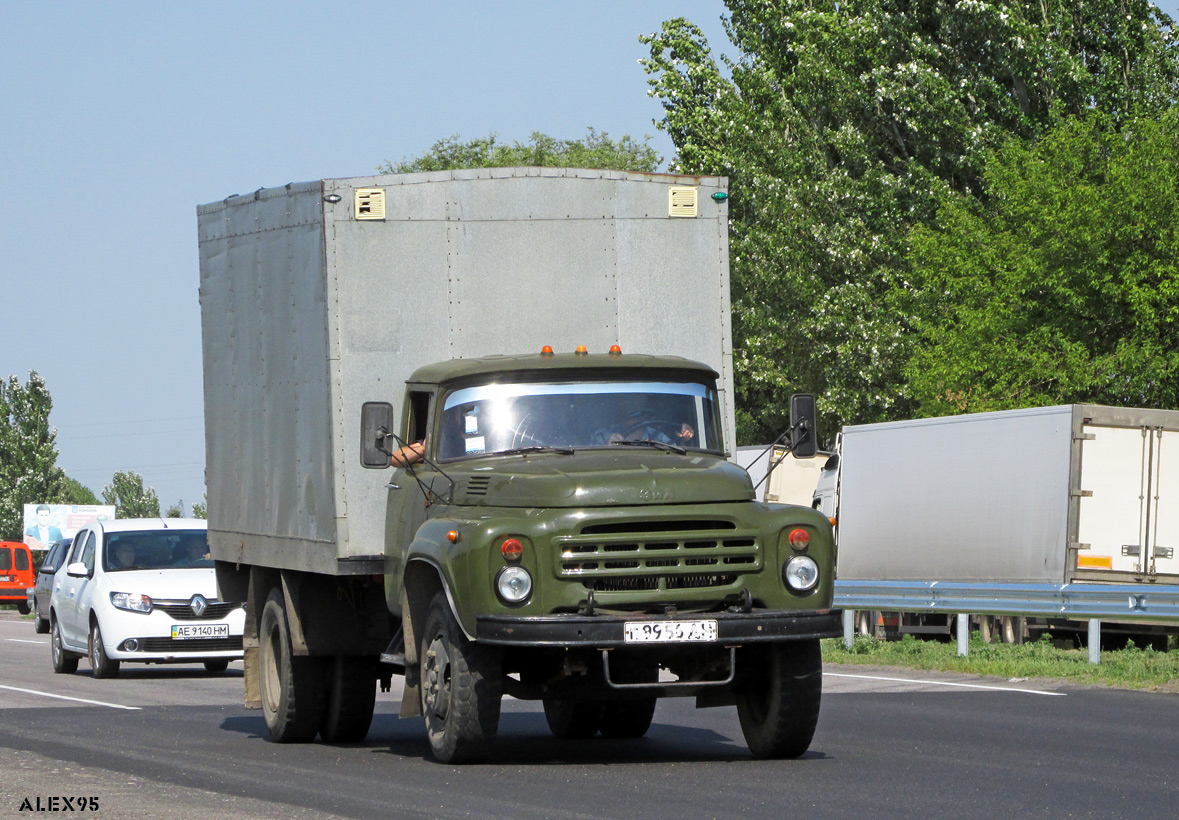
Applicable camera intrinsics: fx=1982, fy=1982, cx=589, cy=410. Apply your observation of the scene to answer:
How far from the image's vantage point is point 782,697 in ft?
35.8

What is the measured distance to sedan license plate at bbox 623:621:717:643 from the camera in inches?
401

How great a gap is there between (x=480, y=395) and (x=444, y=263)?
1.16m

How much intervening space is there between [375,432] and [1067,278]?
77.3 ft

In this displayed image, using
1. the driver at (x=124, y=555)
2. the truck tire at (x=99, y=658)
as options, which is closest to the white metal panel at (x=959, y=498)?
the driver at (x=124, y=555)

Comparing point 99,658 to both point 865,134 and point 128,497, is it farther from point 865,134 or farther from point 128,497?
point 128,497

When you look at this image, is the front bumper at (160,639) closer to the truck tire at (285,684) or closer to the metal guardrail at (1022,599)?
the metal guardrail at (1022,599)

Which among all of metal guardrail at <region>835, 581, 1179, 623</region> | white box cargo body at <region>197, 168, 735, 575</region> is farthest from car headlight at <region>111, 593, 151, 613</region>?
white box cargo body at <region>197, 168, 735, 575</region>

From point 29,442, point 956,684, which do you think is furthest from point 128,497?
point 956,684

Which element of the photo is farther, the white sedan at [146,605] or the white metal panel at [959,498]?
the white metal panel at [959,498]

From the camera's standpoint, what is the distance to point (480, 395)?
458 inches

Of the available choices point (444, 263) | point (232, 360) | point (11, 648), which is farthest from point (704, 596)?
point (11, 648)

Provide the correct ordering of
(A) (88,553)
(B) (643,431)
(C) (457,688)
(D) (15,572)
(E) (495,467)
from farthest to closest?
1. (D) (15,572)
2. (A) (88,553)
3. (B) (643,431)
4. (E) (495,467)
5. (C) (457,688)

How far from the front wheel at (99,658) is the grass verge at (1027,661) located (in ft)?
27.0

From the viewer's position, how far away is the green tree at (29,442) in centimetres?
12144
